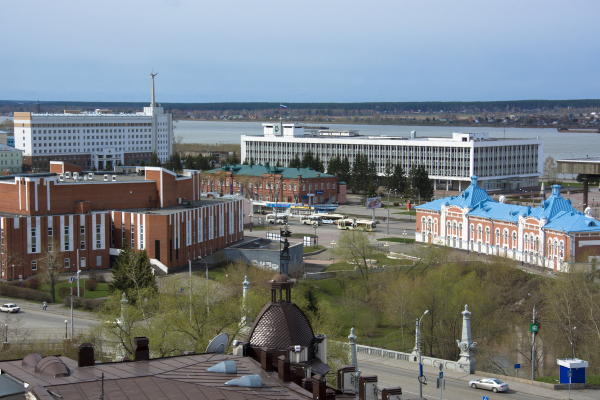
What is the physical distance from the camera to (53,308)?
180 feet

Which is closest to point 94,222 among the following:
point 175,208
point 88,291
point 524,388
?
point 175,208

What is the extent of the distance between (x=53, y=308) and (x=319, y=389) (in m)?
39.9

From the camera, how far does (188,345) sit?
34062 millimetres

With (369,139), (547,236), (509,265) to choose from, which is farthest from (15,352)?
(369,139)

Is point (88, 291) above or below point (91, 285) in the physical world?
below

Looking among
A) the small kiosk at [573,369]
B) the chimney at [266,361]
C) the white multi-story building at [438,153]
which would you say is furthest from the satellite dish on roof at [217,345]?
the white multi-story building at [438,153]

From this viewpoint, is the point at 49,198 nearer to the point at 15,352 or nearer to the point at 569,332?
the point at 15,352

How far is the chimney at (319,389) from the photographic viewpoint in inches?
762

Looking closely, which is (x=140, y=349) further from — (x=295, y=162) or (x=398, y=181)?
(x=295, y=162)

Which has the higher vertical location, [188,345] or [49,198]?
[49,198]

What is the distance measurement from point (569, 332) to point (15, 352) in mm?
31305

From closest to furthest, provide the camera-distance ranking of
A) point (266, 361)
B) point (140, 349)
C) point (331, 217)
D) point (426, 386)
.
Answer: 1. point (266, 361)
2. point (140, 349)
3. point (426, 386)
4. point (331, 217)

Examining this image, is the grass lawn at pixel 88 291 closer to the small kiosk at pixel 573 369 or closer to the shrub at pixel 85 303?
the shrub at pixel 85 303

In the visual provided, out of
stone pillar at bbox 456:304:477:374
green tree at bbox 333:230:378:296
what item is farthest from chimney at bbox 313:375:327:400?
green tree at bbox 333:230:378:296
